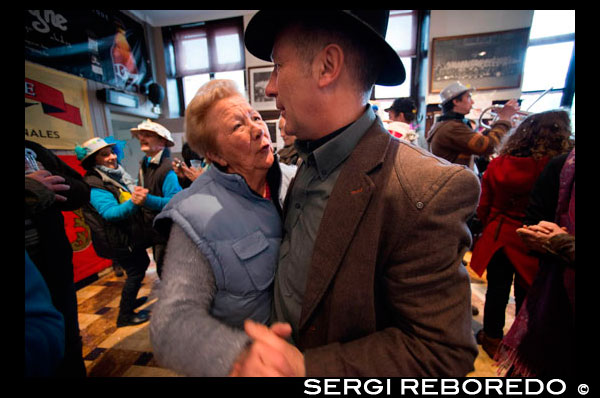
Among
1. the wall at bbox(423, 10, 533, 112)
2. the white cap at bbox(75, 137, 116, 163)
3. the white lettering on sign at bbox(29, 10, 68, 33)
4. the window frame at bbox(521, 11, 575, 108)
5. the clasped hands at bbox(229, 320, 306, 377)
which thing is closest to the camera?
the clasped hands at bbox(229, 320, 306, 377)

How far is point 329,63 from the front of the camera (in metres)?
0.70

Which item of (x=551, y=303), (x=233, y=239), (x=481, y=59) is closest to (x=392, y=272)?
(x=233, y=239)

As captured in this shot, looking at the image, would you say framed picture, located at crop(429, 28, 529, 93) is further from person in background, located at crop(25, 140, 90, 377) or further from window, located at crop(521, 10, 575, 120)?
person in background, located at crop(25, 140, 90, 377)

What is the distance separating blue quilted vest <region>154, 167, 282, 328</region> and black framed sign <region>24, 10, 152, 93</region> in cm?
413

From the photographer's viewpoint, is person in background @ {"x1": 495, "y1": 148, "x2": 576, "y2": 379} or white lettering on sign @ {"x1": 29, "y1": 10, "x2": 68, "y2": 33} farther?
white lettering on sign @ {"x1": 29, "y1": 10, "x2": 68, "y2": 33}

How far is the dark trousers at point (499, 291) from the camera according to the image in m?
1.78

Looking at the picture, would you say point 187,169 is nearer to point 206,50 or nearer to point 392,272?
point 392,272

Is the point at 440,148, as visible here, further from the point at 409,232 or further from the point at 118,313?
the point at 118,313

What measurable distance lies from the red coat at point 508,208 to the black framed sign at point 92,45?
539cm

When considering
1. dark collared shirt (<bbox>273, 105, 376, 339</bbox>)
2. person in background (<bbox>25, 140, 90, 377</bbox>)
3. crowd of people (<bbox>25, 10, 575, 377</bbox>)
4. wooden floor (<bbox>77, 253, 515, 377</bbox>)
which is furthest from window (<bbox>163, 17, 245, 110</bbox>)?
dark collared shirt (<bbox>273, 105, 376, 339</bbox>)

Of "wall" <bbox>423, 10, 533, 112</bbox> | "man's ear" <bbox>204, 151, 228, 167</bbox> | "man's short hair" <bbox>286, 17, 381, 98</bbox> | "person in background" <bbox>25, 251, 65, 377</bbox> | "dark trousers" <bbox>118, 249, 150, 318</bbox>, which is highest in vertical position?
"wall" <bbox>423, 10, 533, 112</bbox>

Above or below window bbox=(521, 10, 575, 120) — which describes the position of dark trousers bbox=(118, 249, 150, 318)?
below

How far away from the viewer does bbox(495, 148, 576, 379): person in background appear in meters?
1.20

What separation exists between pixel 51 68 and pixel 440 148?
5170mm
